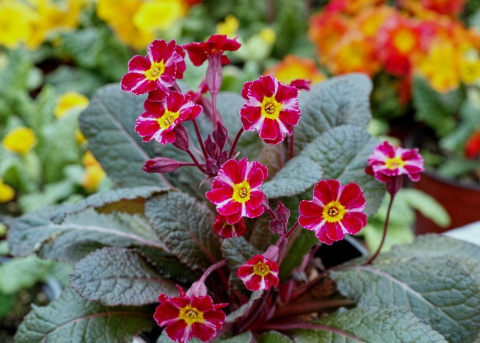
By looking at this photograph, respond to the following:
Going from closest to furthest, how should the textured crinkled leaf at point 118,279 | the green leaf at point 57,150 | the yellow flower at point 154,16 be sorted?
1. the textured crinkled leaf at point 118,279
2. the green leaf at point 57,150
3. the yellow flower at point 154,16

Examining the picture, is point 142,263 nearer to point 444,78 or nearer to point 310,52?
point 444,78

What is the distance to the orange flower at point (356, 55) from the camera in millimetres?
1898

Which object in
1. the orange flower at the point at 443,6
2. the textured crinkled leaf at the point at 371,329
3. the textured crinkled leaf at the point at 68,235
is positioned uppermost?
the textured crinkled leaf at the point at 68,235

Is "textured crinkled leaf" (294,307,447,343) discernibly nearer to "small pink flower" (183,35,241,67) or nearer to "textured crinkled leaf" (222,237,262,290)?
"textured crinkled leaf" (222,237,262,290)

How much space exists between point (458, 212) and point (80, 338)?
1.25 m

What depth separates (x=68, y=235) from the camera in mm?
835

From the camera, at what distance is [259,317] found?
2.57 feet

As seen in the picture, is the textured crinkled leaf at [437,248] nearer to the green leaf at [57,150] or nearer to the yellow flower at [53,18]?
the green leaf at [57,150]

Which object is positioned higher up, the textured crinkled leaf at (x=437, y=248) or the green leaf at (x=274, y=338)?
the green leaf at (x=274, y=338)

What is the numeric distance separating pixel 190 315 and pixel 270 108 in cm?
23

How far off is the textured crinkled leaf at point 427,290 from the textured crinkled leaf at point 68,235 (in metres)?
0.28

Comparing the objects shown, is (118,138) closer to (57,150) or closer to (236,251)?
(236,251)

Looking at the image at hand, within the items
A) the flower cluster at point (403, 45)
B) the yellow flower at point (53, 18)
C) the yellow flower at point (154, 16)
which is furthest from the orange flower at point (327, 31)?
the yellow flower at point (53, 18)

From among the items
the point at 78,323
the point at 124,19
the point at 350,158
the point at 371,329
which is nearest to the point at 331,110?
the point at 350,158
